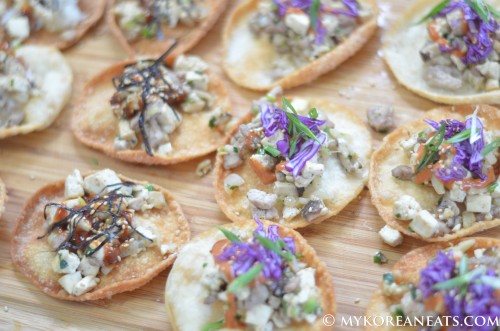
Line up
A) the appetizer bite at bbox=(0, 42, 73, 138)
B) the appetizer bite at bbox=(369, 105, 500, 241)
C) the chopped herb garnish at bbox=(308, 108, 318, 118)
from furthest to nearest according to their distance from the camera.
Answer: the appetizer bite at bbox=(0, 42, 73, 138) < the chopped herb garnish at bbox=(308, 108, 318, 118) < the appetizer bite at bbox=(369, 105, 500, 241)

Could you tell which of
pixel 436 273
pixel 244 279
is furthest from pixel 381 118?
pixel 244 279

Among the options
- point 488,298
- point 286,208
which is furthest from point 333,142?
point 488,298

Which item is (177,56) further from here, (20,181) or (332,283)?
(332,283)

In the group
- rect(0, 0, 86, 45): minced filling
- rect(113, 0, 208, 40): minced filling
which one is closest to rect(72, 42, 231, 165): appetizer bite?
rect(113, 0, 208, 40): minced filling

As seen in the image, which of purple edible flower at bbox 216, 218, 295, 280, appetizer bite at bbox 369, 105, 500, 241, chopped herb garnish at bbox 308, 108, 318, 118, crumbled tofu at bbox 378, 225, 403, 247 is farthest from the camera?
chopped herb garnish at bbox 308, 108, 318, 118

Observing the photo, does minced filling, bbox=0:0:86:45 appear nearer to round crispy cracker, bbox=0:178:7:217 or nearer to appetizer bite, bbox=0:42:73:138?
appetizer bite, bbox=0:42:73:138

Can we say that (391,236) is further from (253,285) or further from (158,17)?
(158,17)
